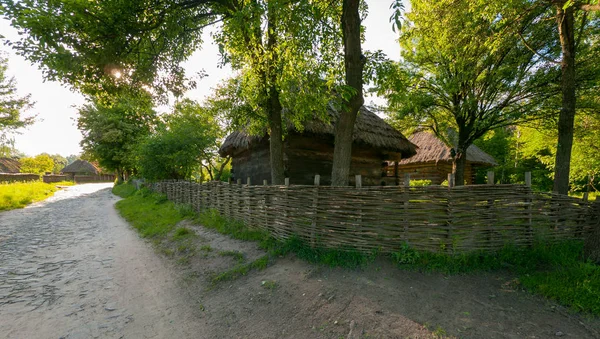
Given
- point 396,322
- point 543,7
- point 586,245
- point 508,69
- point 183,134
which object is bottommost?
point 396,322

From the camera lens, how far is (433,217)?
3830mm

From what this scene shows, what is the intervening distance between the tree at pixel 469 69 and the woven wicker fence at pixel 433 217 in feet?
10.8

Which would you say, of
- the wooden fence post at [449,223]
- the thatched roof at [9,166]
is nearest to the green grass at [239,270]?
the wooden fence post at [449,223]

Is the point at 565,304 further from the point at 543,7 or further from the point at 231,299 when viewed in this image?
the point at 543,7

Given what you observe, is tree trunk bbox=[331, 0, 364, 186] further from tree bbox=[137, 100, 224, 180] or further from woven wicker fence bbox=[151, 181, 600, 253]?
tree bbox=[137, 100, 224, 180]

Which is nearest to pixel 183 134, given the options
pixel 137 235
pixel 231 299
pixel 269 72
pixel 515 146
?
pixel 137 235

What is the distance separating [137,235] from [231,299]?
548 cm

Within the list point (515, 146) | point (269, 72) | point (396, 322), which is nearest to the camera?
point (396, 322)

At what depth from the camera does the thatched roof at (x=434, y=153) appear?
1471cm

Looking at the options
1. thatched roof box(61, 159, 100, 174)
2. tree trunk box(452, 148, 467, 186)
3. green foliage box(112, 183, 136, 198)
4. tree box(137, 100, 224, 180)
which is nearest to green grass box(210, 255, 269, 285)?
tree trunk box(452, 148, 467, 186)

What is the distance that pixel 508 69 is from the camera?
7.78 metres

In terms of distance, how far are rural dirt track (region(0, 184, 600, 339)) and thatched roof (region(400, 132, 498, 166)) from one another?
12532 mm

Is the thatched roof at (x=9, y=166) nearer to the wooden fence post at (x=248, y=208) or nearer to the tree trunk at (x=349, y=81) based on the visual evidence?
the wooden fence post at (x=248, y=208)

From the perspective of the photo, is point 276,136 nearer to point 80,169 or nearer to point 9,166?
point 9,166
